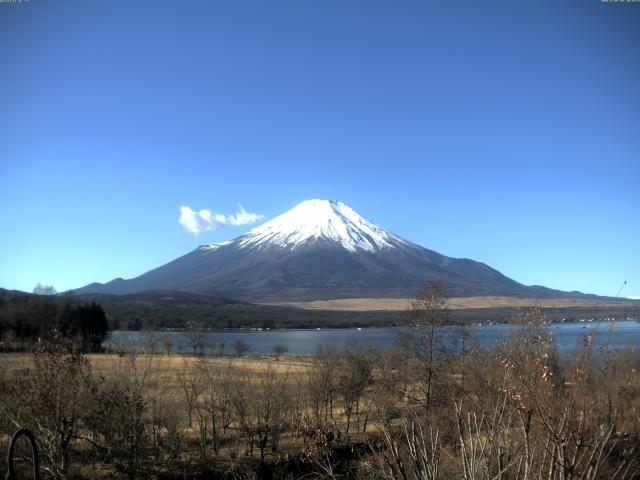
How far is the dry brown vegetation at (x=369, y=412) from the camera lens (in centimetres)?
558

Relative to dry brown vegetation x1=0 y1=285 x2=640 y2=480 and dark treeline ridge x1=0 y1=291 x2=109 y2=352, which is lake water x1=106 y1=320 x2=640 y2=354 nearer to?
dry brown vegetation x1=0 y1=285 x2=640 y2=480

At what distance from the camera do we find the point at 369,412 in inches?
1309

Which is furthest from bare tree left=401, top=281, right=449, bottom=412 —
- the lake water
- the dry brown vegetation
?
the lake water

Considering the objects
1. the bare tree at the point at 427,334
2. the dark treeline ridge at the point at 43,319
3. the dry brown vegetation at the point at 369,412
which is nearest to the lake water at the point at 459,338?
the dry brown vegetation at the point at 369,412

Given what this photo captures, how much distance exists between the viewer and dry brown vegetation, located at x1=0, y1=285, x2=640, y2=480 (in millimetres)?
5582

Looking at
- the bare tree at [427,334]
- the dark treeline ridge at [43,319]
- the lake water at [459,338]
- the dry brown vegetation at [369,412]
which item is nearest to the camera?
the dry brown vegetation at [369,412]

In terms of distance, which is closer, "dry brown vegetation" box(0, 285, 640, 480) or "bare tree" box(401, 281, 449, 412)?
"dry brown vegetation" box(0, 285, 640, 480)

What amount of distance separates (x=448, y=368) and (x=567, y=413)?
72.5 feet

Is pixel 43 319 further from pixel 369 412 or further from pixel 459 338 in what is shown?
pixel 459 338

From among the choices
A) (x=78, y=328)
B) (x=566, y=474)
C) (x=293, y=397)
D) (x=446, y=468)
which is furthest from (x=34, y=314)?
(x=566, y=474)

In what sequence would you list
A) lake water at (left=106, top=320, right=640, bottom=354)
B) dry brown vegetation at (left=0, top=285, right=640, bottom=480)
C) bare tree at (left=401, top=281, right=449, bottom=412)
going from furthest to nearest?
bare tree at (left=401, top=281, right=449, bottom=412) < lake water at (left=106, top=320, right=640, bottom=354) < dry brown vegetation at (left=0, top=285, right=640, bottom=480)

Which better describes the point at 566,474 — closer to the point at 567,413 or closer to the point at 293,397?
the point at 567,413

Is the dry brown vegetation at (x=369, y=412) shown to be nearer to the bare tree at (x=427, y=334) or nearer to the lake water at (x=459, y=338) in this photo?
the bare tree at (x=427, y=334)

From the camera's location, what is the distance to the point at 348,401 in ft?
113
